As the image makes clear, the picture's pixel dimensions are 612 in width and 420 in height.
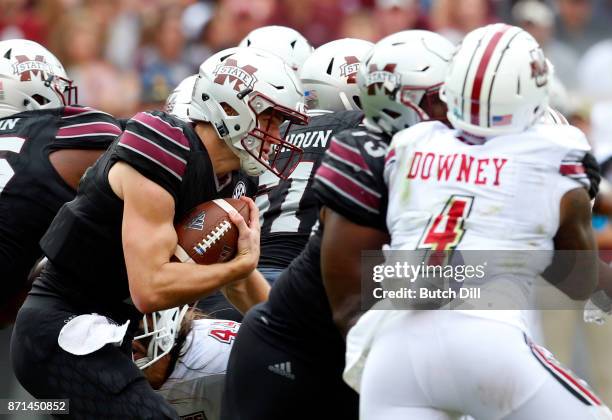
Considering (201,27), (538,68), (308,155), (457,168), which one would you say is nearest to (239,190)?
(308,155)

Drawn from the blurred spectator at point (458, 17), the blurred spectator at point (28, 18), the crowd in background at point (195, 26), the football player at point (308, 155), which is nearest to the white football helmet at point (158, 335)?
the football player at point (308, 155)

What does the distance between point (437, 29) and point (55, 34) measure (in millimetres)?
3176

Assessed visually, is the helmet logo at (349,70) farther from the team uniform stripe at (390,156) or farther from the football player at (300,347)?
the team uniform stripe at (390,156)

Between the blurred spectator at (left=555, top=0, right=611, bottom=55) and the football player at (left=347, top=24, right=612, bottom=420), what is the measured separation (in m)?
5.65

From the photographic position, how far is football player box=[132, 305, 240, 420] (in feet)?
17.5

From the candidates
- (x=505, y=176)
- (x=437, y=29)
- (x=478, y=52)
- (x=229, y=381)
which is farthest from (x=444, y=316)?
(x=437, y=29)

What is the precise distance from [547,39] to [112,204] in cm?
538

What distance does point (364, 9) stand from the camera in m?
10.0

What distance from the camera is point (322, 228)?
4234 millimetres

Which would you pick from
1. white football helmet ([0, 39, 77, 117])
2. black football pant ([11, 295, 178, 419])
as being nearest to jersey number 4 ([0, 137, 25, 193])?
white football helmet ([0, 39, 77, 117])

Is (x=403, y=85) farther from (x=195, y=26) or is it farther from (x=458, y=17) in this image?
(x=195, y=26)

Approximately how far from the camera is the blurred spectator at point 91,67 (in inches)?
391

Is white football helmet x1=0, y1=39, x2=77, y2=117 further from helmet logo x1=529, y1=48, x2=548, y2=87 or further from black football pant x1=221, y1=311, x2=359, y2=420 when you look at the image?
helmet logo x1=529, y1=48, x2=548, y2=87

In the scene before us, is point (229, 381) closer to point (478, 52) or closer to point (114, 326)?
point (114, 326)
